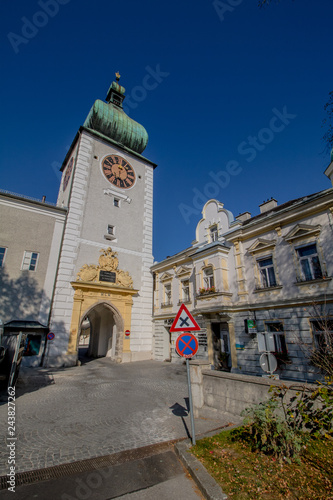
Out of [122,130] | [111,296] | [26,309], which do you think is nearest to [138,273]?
[111,296]

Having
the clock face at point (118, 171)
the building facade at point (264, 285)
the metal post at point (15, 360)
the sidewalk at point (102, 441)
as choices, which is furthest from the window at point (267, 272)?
the clock face at point (118, 171)

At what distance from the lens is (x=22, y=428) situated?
5.91 m

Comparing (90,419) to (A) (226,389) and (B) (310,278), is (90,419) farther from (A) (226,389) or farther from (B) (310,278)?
(B) (310,278)

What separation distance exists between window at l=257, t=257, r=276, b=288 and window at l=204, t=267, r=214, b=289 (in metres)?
3.47

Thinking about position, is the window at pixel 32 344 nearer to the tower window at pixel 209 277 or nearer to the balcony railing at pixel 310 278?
the tower window at pixel 209 277

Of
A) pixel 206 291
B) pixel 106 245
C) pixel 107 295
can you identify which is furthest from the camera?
pixel 106 245

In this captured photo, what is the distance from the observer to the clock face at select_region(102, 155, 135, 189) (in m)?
23.0

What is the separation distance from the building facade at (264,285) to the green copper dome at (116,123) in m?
12.7

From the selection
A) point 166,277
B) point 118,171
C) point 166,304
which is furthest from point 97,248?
point 118,171

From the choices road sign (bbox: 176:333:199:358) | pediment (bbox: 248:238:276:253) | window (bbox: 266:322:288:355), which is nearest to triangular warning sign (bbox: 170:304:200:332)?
road sign (bbox: 176:333:199:358)

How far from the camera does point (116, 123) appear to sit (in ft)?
82.7

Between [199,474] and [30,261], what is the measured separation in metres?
16.8

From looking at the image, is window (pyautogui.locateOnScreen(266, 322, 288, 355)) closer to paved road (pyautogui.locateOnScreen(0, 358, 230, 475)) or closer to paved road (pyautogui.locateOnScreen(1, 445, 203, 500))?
paved road (pyautogui.locateOnScreen(0, 358, 230, 475))

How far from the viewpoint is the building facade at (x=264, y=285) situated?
11844 millimetres
